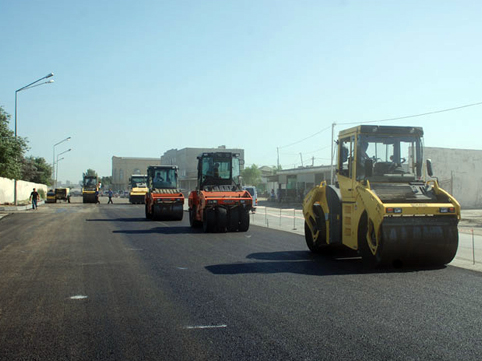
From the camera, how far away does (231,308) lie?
6902mm

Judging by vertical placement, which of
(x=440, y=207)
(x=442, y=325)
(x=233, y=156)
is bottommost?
(x=442, y=325)

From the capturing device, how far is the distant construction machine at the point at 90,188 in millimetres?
57875

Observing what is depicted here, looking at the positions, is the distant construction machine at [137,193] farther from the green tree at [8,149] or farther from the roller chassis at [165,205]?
the roller chassis at [165,205]

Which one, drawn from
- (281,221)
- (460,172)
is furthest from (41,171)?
(281,221)

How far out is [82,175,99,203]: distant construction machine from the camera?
5788 centimetres

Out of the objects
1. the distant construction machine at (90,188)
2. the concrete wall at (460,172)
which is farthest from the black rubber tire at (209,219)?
the distant construction machine at (90,188)

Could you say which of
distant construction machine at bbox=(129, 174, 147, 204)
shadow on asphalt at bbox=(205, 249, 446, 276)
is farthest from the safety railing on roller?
distant construction machine at bbox=(129, 174, 147, 204)

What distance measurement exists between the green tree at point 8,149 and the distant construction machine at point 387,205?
28.6 metres

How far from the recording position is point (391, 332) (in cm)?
580

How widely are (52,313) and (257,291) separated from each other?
3.15 metres

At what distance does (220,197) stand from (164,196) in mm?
7454

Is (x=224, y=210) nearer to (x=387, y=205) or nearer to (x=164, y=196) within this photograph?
(x=164, y=196)

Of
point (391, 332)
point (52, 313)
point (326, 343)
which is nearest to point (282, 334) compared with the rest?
point (326, 343)

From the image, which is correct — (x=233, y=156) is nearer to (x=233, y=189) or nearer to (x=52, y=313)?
(x=233, y=189)
